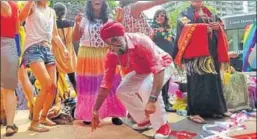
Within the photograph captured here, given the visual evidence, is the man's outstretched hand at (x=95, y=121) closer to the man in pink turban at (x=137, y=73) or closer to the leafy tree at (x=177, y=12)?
the man in pink turban at (x=137, y=73)

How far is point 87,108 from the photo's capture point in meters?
1.21

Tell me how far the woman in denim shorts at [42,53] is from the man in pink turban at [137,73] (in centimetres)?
16

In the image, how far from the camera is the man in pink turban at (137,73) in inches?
40.8

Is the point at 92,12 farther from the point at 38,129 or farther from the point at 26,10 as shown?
the point at 38,129

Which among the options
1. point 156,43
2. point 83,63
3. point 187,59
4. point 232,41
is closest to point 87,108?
point 83,63

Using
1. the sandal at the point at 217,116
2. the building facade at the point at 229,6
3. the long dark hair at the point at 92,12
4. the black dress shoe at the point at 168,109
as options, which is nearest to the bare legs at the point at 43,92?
the long dark hair at the point at 92,12

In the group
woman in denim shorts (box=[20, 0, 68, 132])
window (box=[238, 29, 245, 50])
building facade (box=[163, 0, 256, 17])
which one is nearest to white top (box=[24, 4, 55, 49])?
woman in denim shorts (box=[20, 0, 68, 132])

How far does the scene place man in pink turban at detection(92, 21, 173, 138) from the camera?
1.04 metres

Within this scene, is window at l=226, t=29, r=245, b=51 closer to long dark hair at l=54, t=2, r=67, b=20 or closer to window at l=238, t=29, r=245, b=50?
window at l=238, t=29, r=245, b=50

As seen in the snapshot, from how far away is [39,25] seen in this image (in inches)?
38.4

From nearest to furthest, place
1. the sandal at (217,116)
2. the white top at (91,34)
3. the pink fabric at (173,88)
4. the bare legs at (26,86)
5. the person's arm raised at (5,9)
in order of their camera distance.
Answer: the person's arm raised at (5,9), the bare legs at (26,86), the white top at (91,34), the sandal at (217,116), the pink fabric at (173,88)

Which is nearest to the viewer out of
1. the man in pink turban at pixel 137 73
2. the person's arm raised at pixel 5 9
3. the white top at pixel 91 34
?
the person's arm raised at pixel 5 9

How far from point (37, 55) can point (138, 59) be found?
1.14ft

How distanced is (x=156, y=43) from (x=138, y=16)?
0.14 meters
